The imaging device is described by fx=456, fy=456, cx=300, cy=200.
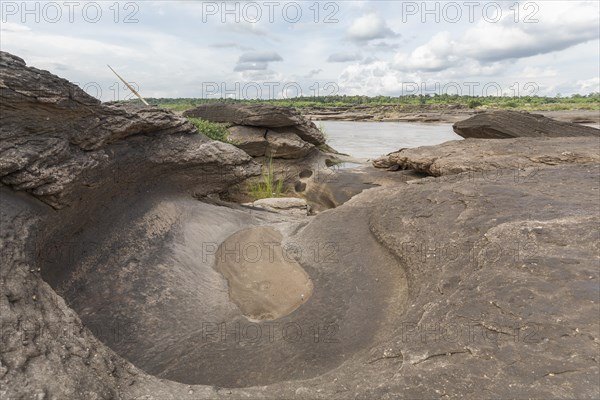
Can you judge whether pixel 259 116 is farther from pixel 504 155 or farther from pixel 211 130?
pixel 504 155

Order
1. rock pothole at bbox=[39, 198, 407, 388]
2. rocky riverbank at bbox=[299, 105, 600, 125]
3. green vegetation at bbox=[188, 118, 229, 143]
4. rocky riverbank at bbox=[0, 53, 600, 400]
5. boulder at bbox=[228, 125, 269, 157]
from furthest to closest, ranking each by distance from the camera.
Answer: rocky riverbank at bbox=[299, 105, 600, 125], boulder at bbox=[228, 125, 269, 157], green vegetation at bbox=[188, 118, 229, 143], rock pothole at bbox=[39, 198, 407, 388], rocky riverbank at bbox=[0, 53, 600, 400]

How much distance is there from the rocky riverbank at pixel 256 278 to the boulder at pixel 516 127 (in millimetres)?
5171

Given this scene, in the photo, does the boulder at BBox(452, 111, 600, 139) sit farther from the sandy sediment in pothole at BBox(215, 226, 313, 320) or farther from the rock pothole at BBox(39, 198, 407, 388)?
the sandy sediment in pothole at BBox(215, 226, 313, 320)

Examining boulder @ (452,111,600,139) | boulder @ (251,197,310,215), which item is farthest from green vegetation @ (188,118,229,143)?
boulder @ (452,111,600,139)

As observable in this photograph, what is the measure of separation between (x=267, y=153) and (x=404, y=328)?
10.7m

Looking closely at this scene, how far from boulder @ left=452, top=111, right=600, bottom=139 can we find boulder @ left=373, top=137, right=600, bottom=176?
6.53ft

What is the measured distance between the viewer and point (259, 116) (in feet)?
44.3

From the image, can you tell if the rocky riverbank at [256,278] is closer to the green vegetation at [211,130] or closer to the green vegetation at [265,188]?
the green vegetation at [265,188]

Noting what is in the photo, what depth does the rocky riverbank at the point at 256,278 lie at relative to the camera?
8.98ft

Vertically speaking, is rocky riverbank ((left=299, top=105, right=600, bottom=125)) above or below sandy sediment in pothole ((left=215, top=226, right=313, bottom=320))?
above

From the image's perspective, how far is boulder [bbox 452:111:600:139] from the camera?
32.8 feet

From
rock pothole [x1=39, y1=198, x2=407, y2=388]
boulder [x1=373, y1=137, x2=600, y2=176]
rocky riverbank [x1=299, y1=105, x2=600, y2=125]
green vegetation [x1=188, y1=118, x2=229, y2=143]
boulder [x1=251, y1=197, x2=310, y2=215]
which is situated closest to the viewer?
rock pothole [x1=39, y1=198, x2=407, y2=388]

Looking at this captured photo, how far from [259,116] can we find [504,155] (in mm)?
7617

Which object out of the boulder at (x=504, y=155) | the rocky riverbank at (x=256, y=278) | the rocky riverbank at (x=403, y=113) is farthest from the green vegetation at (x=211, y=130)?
the rocky riverbank at (x=403, y=113)
